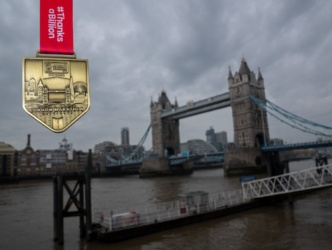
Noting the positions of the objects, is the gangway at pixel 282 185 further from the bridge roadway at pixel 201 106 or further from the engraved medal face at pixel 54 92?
the bridge roadway at pixel 201 106

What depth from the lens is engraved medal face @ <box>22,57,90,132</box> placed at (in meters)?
3.87

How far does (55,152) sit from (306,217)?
10921cm

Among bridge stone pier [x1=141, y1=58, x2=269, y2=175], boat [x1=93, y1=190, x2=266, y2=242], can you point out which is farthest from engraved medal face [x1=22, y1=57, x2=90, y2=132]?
bridge stone pier [x1=141, y1=58, x2=269, y2=175]

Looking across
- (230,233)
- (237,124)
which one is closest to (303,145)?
(237,124)

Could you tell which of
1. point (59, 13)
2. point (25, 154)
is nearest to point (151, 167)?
point (25, 154)

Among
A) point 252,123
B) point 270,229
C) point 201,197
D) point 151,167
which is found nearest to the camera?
point 270,229

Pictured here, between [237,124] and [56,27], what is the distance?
6806cm

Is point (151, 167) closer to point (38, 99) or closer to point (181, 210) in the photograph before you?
point (181, 210)

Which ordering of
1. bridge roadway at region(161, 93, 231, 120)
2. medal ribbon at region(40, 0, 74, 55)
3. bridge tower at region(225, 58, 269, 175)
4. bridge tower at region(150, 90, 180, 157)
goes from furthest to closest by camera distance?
1. bridge tower at region(150, 90, 180, 157)
2. bridge roadway at region(161, 93, 231, 120)
3. bridge tower at region(225, 58, 269, 175)
4. medal ribbon at region(40, 0, 74, 55)

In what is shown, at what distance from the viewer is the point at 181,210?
57.7ft

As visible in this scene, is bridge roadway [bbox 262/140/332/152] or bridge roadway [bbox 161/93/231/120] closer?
bridge roadway [bbox 262/140/332/152]

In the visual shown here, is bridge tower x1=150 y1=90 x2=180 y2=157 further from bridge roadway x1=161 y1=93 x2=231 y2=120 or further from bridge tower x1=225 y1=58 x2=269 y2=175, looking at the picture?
bridge tower x1=225 y1=58 x2=269 y2=175

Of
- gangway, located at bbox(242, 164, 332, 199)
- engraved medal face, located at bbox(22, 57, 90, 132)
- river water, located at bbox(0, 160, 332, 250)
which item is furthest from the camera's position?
gangway, located at bbox(242, 164, 332, 199)

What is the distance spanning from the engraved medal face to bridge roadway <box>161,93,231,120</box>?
71808 millimetres
